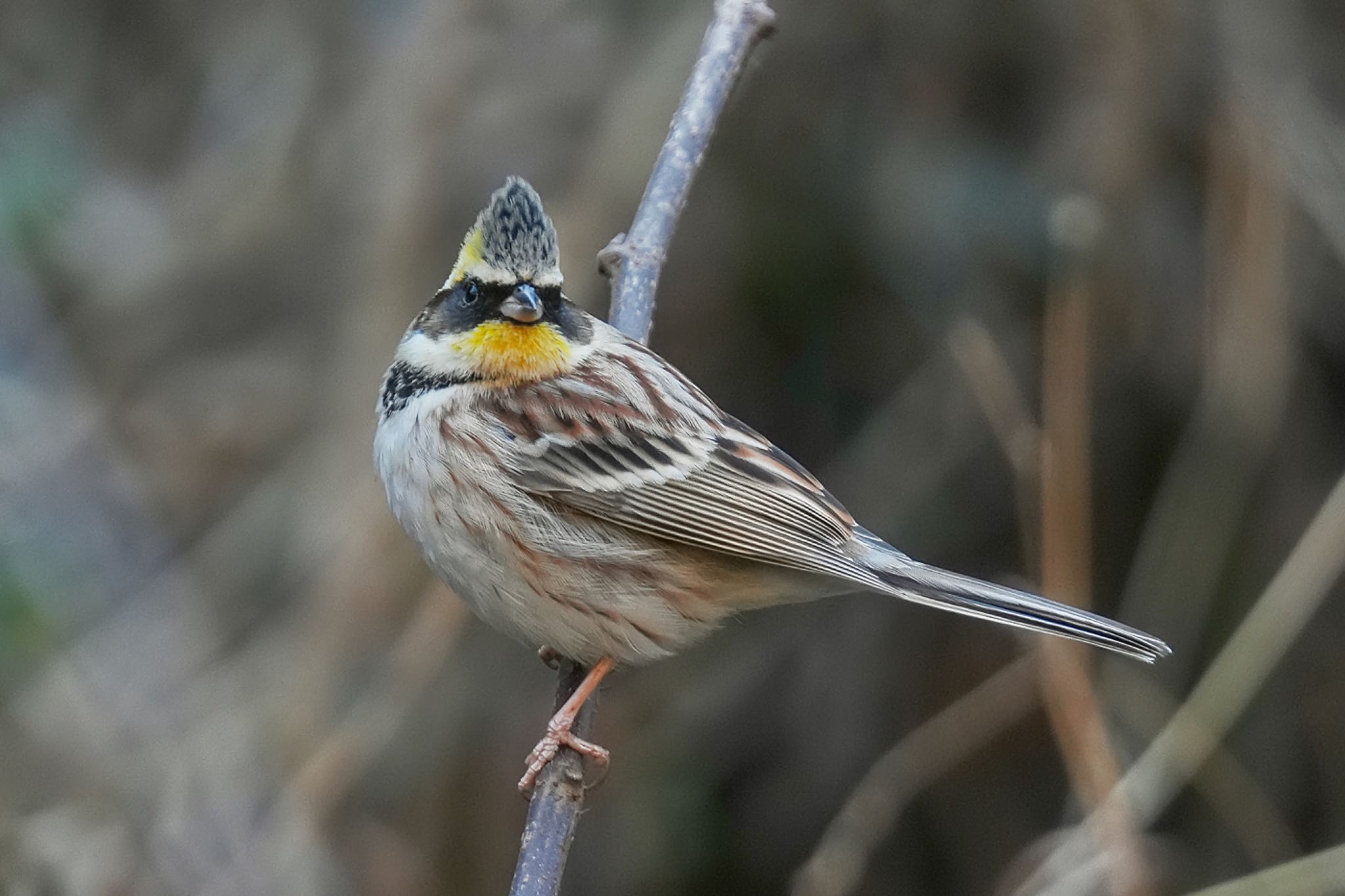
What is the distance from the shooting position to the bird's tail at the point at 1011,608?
142 inches

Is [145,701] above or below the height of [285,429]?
below

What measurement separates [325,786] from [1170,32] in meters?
3.73

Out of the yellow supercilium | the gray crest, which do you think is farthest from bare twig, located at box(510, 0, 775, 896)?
the yellow supercilium

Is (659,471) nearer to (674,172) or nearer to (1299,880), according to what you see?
(674,172)

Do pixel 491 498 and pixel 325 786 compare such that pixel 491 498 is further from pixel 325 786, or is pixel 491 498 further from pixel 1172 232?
pixel 1172 232

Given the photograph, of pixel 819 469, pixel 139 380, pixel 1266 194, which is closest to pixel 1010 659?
pixel 819 469

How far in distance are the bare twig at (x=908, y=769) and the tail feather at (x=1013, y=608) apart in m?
0.95

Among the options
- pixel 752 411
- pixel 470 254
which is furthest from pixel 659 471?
pixel 752 411

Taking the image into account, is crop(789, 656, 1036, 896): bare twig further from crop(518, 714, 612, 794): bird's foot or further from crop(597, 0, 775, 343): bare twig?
crop(597, 0, 775, 343): bare twig

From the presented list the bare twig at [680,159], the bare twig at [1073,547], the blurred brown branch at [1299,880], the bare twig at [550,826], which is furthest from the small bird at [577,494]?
the blurred brown branch at [1299,880]

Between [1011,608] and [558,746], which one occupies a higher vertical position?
[1011,608]

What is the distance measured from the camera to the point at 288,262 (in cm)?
599

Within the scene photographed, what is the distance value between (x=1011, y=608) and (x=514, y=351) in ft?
4.60

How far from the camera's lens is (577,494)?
3979 millimetres
